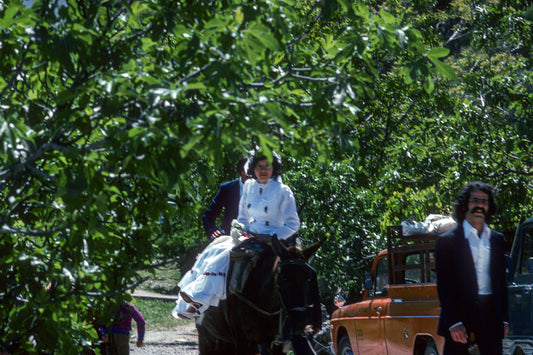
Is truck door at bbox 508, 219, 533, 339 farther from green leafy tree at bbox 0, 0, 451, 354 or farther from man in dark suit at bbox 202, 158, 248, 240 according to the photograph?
green leafy tree at bbox 0, 0, 451, 354

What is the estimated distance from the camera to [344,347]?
43.9ft

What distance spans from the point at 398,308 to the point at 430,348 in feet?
3.15

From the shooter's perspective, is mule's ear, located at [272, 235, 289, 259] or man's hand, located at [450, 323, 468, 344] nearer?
man's hand, located at [450, 323, 468, 344]

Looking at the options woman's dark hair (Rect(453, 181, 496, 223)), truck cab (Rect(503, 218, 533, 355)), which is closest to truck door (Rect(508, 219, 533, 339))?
truck cab (Rect(503, 218, 533, 355))

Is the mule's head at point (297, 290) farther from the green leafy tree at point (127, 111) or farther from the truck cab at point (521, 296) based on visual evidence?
the truck cab at point (521, 296)

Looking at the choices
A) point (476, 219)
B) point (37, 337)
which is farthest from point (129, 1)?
point (476, 219)

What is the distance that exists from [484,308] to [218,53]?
132 inches

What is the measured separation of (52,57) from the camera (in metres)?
4.61

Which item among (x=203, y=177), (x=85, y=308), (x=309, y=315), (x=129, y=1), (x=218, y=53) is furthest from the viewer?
(x=309, y=315)

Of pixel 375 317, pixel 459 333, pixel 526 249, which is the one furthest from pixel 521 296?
pixel 375 317

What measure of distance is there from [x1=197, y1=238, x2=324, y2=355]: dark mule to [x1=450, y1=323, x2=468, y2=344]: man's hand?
146cm

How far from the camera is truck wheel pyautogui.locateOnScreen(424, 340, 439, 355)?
10.2m

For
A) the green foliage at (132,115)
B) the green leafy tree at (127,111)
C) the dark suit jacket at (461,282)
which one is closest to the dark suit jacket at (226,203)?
the green foliage at (132,115)

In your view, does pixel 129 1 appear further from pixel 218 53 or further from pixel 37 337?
pixel 37 337
